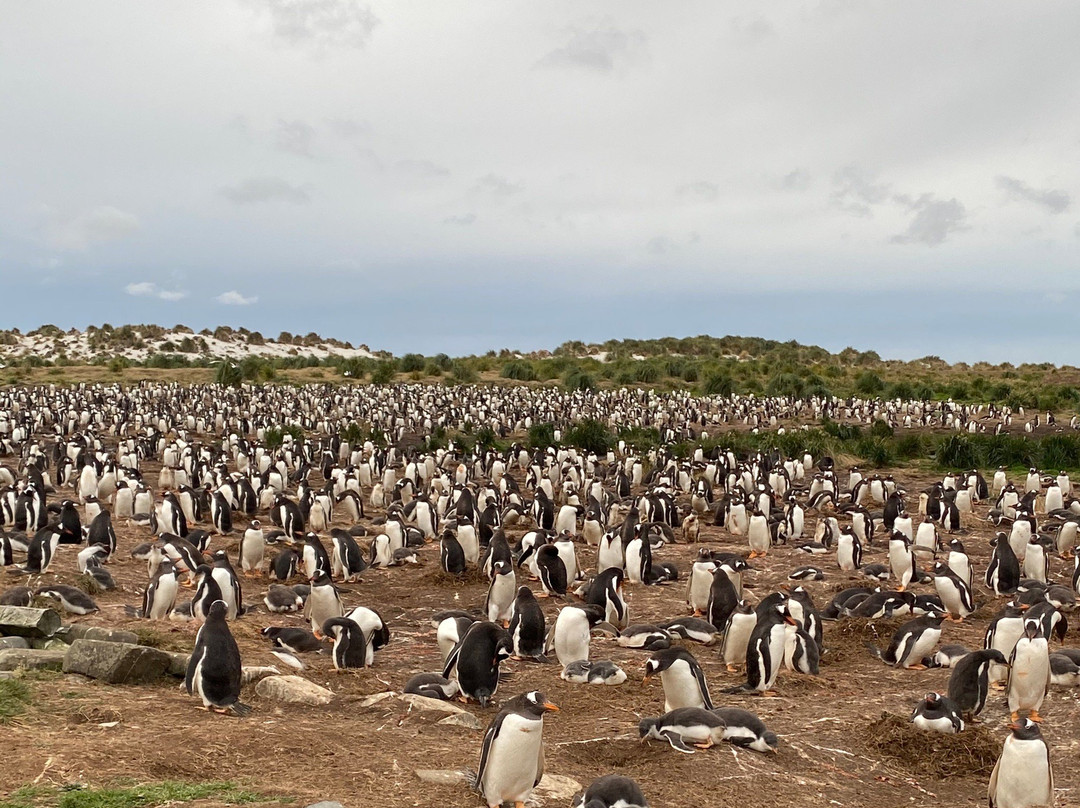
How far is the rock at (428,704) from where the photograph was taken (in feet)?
24.9

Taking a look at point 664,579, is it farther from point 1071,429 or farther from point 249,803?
point 1071,429

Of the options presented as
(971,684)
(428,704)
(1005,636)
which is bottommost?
(428,704)

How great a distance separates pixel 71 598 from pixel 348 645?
11.9 feet

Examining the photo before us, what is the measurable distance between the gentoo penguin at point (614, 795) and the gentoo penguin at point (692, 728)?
4.55 ft

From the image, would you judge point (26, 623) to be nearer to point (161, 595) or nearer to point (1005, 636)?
point (161, 595)

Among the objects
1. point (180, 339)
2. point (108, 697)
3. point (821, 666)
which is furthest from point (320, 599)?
point (180, 339)

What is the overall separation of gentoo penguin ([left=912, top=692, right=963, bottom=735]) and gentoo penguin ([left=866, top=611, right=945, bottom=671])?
6.65 ft

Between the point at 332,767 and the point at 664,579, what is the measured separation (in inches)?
332

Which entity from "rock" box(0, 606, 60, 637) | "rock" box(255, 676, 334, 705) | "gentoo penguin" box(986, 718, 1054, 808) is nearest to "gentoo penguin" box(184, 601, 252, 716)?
"rock" box(255, 676, 334, 705)

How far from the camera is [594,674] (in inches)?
348

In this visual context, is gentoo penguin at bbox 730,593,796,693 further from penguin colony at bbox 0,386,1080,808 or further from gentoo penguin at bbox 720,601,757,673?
gentoo penguin at bbox 720,601,757,673

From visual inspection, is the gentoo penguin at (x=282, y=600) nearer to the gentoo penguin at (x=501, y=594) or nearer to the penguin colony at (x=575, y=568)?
the penguin colony at (x=575, y=568)

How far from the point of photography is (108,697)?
7188 mm

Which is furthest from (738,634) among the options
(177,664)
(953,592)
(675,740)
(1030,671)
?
(177,664)
